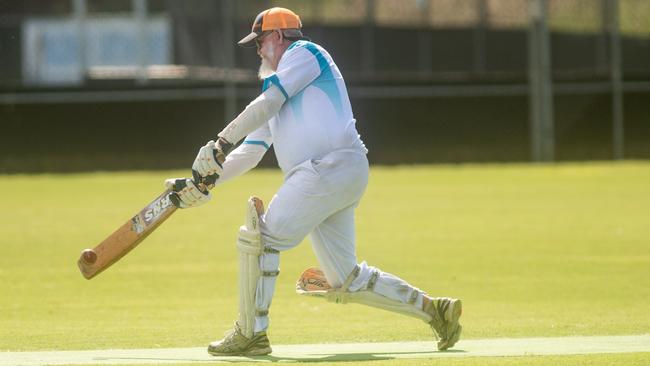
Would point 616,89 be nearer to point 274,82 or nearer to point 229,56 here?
point 229,56

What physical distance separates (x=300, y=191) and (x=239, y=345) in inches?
38.5

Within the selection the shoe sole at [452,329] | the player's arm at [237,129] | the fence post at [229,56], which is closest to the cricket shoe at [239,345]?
the player's arm at [237,129]

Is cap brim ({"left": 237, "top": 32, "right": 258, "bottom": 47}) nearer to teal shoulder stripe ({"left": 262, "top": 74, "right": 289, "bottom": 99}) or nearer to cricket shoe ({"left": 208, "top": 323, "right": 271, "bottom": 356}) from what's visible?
teal shoulder stripe ({"left": 262, "top": 74, "right": 289, "bottom": 99})

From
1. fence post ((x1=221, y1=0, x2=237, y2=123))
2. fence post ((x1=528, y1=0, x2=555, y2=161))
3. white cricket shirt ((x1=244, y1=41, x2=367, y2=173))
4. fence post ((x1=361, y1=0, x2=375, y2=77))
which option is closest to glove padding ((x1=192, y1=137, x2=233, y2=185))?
white cricket shirt ((x1=244, y1=41, x2=367, y2=173))

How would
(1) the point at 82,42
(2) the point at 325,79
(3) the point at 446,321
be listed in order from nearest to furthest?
(2) the point at 325,79
(3) the point at 446,321
(1) the point at 82,42

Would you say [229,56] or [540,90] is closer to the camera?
[229,56]

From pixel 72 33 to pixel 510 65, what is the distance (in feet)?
29.8

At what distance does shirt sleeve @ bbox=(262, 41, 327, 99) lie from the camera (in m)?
7.84

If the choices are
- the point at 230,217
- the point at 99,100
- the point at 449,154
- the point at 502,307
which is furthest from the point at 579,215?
the point at 99,100

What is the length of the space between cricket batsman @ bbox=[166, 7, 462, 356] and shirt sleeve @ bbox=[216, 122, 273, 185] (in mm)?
327

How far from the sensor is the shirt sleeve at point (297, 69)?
7840 millimetres

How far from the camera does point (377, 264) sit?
13367 millimetres

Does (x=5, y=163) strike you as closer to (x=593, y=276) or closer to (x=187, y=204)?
(x=593, y=276)

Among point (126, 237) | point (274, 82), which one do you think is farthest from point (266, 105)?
point (126, 237)
